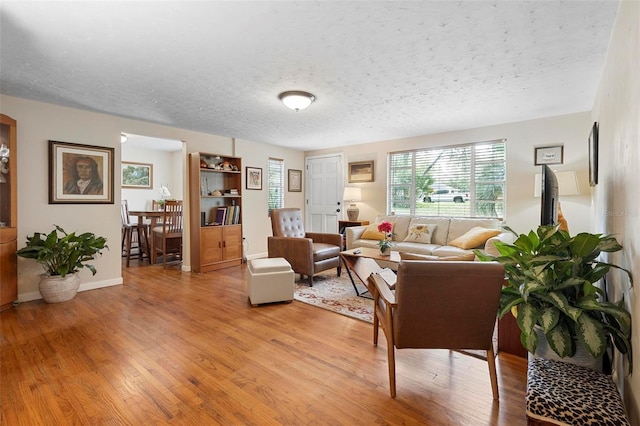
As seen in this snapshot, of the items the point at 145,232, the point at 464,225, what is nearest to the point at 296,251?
the point at 464,225

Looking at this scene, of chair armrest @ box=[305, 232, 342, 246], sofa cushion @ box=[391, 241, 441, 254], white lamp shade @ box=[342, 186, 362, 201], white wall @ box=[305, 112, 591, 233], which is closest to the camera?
white wall @ box=[305, 112, 591, 233]

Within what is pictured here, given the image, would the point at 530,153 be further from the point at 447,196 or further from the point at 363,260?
the point at 363,260

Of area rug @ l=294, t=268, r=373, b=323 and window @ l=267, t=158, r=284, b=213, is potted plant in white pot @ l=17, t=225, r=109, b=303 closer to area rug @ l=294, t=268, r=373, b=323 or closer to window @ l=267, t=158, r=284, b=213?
area rug @ l=294, t=268, r=373, b=323

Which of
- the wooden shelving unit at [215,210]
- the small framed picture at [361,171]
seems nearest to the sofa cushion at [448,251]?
the small framed picture at [361,171]

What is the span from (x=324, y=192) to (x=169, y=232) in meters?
3.04

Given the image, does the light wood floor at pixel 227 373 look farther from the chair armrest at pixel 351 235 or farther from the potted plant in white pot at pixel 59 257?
the chair armrest at pixel 351 235

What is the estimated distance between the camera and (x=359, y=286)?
3922mm

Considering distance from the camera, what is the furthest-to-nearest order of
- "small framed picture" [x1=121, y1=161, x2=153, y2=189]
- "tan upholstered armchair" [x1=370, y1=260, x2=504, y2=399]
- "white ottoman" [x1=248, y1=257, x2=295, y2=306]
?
"small framed picture" [x1=121, y1=161, x2=153, y2=189]
"white ottoman" [x1=248, y1=257, x2=295, y2=306]
"tan upholstered armchair" [x1=370, y1=260, x2=504, y2=399]

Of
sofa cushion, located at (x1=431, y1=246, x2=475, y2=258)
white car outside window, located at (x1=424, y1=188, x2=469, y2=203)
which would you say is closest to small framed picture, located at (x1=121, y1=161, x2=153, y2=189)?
white car outside window, located at (x1=424, y1=188, x2=469, y2=203)

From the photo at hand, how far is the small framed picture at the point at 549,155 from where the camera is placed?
3996 mm

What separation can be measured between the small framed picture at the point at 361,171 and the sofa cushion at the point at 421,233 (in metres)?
1.48

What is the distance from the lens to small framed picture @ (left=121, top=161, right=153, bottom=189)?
658cm

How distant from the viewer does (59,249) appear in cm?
332

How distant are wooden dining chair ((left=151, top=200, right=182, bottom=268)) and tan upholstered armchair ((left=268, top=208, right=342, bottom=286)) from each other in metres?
1.74
